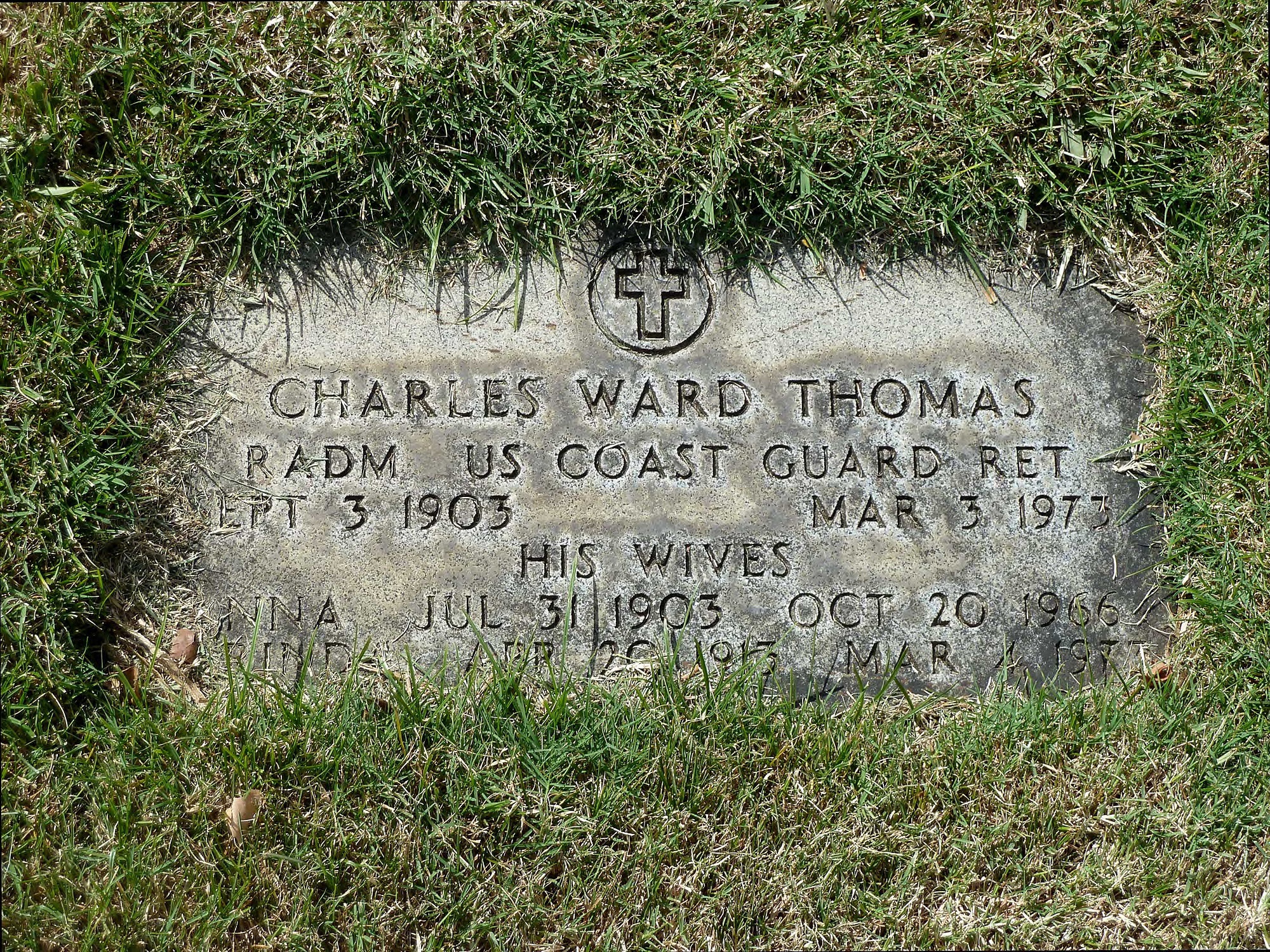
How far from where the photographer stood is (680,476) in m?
2.63

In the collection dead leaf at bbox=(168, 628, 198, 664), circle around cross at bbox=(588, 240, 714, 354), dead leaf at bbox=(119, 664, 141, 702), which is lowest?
dead leaf at bbox=(119, 664, 141, 702)

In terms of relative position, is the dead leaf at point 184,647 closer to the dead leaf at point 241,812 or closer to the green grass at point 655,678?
the green grass at point 655,678

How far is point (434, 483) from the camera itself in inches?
103

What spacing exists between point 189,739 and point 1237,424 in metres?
2.94

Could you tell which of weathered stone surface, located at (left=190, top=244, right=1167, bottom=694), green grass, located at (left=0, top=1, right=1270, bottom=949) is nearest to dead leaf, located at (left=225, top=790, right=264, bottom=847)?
green grass, located at (left=0, top=1, right=1270, bottom=949)

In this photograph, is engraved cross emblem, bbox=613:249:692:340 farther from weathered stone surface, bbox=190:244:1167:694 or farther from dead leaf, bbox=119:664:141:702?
dead leaf, bbox=119:664:141:702

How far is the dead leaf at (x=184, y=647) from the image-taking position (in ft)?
8.36

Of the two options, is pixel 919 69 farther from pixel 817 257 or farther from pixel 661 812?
pixel 661 812

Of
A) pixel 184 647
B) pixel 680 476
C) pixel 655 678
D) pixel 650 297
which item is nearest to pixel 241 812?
pixel 184 647

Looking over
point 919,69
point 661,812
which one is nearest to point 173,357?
point 661,812

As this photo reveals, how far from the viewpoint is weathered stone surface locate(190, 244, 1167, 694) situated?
2584 millimetres

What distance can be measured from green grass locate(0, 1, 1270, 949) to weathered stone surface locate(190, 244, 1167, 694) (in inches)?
5.3

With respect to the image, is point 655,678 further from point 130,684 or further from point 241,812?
point 130,684

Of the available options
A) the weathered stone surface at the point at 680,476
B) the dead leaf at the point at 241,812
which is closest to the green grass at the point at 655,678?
the dead leaf at the point at 241,812
